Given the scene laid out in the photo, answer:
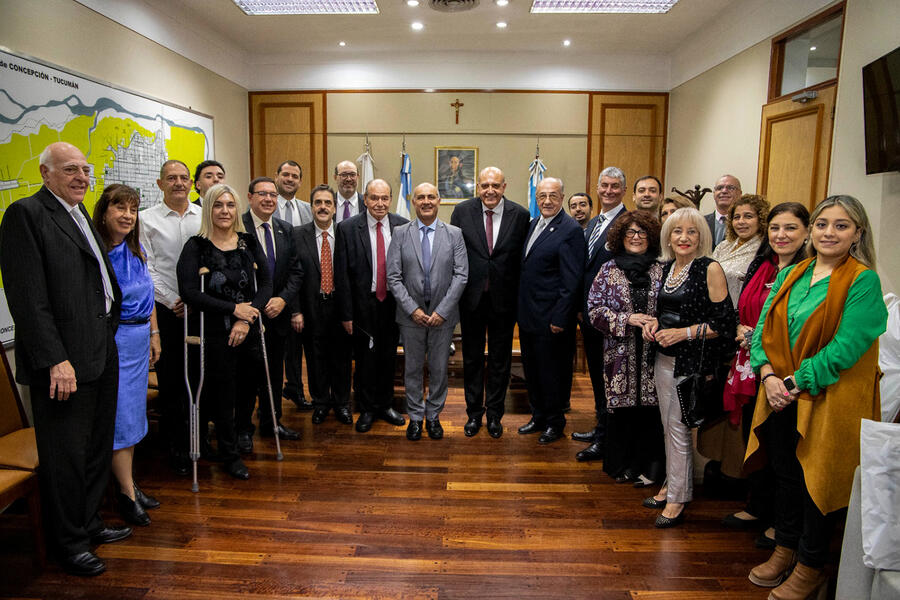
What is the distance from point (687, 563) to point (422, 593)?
117 centimetres

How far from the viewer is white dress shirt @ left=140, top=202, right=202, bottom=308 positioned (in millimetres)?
3222

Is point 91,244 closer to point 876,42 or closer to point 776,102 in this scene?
point 876,42

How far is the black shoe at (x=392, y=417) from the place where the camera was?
4047mm

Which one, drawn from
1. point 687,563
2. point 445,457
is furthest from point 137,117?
point 687,563

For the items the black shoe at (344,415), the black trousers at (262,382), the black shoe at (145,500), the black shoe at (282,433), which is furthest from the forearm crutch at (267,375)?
the black shoe at (145,500)

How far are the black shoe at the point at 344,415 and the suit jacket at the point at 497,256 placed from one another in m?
1.21

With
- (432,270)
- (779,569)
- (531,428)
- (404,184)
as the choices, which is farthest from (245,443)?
(404,184)

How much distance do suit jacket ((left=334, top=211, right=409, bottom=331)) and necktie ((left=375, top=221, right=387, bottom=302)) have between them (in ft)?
0.13

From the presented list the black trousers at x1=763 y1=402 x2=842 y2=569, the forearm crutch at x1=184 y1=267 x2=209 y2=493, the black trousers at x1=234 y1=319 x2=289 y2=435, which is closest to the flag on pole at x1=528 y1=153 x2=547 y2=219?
the black trousers at x1=234 y1=319 x2=289 y2=435

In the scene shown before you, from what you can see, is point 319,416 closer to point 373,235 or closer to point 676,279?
point 373,235

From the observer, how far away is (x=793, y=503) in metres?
2.22

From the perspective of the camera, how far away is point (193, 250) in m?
3.01

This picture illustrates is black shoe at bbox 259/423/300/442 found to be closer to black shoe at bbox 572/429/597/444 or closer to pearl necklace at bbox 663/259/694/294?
black shoe at bbox 572/429/597/444

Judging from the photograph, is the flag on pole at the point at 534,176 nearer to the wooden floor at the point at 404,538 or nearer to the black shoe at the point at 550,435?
the black shoe at the point at 550,435
